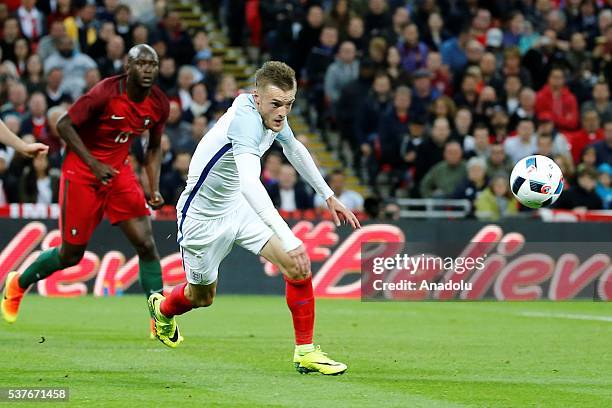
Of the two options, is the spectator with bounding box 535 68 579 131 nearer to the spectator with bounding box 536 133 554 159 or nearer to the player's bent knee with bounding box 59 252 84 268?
the spectator with bounding box 536 133 554 159

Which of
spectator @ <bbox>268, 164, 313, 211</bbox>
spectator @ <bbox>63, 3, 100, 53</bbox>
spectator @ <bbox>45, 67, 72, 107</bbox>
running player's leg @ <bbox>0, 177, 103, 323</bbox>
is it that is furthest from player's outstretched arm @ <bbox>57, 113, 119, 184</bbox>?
spectator @ <bbox>63, 3, 100, 53</bbox>

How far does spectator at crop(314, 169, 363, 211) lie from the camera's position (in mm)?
20031

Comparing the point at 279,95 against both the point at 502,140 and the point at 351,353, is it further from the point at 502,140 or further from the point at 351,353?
the point at 502,140

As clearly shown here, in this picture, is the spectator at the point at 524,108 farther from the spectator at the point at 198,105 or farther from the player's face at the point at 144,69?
the player's face at the point at 144,69

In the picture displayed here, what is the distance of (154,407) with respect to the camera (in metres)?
7.48

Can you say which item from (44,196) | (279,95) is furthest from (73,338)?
(44,196)

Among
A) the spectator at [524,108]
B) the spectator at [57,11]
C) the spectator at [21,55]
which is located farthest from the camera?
the spectator at [524,108]

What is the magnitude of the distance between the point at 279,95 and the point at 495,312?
8273mm

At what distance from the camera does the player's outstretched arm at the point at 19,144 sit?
8.73 metres

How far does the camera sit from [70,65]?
2088 cm

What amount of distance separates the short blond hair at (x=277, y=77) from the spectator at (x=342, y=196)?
10.8 m

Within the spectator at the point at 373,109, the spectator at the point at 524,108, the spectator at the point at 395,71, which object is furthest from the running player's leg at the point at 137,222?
the spectator at the point at 524,108

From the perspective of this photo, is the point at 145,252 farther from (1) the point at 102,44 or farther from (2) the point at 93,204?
(1) the point at 102,44

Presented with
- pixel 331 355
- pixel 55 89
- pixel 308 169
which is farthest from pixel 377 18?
pixel 308 169
